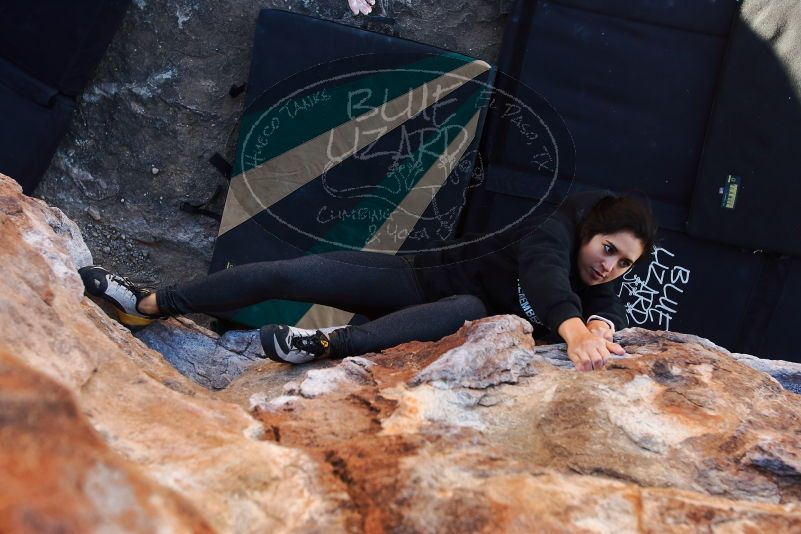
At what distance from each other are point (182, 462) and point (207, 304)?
95 centimetres

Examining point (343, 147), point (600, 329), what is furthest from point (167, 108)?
point (600, 329)

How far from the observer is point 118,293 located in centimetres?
191

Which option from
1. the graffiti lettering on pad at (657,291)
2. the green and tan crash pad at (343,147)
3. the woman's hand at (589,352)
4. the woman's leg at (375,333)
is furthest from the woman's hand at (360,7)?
the woman's hand at (589,352)

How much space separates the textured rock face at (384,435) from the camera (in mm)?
829

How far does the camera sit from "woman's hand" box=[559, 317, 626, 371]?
5.01ft

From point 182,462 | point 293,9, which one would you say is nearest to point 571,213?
point 182,462

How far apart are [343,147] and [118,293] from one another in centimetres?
106

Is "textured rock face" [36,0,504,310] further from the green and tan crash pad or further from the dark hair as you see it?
the dark hair

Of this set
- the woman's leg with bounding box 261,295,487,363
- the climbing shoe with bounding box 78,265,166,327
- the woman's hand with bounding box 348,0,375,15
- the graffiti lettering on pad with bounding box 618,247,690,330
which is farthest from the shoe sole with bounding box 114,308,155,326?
the graffiti lettering on pad with bounding box 618,247,690,330

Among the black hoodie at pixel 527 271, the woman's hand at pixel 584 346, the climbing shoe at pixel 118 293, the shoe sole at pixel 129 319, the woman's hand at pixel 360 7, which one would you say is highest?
the woman's hand at pixel 360 7

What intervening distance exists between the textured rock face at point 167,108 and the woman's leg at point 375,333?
4.36 ft

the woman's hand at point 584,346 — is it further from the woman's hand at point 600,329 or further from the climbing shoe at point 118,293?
the climbing shoe at point 118,293

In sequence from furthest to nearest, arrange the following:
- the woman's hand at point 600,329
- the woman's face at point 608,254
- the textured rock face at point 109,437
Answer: the woman's face at point 608,254, the woman's hand at point 600,329, the textured rock face at point 109,437

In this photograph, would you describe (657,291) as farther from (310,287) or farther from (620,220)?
(310,287)
